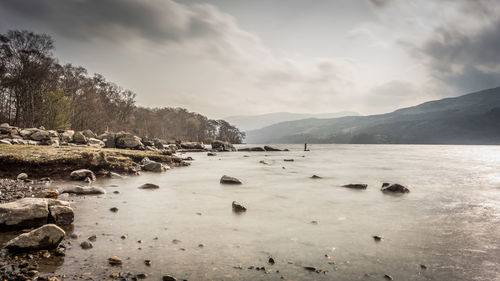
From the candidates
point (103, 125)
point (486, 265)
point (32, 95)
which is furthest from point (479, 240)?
point (103, 125)

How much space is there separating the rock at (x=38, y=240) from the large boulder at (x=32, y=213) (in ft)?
4.98

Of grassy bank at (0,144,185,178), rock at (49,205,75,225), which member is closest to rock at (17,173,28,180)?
grassy bank at (0,144,185,178)

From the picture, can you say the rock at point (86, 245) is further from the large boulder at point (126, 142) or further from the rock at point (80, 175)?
the large boulder at point (126, 142)

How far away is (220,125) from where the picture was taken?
162250 millimetres

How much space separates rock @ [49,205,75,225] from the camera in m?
6.61

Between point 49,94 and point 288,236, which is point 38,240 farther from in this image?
point 49,94

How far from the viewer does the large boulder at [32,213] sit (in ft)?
19.4

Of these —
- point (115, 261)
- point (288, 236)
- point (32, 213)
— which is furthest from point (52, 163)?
point (288, 236)

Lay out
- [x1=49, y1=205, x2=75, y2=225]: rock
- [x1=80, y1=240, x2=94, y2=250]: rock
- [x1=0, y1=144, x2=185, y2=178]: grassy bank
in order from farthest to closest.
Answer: [x1=0, y1=144, x2=185, y2=178]: grassy bank → [x1=49, y1=205, x2=75, y2=225]: rock → [x1=80, y1=240, x2=94, y2=250]: rock

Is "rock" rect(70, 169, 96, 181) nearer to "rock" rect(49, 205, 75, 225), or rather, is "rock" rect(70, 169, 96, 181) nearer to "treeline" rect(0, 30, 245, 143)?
"rock" rect(49, 205, 75, 225)

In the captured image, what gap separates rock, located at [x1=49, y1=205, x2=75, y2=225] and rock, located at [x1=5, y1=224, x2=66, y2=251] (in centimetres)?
184

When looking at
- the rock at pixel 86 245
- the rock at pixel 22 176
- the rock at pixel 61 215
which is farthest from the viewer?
the rock at pixel 22 176

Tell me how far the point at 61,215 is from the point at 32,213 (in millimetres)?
667

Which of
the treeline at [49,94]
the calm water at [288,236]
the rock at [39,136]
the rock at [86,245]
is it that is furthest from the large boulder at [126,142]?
the rock at [86,245]
